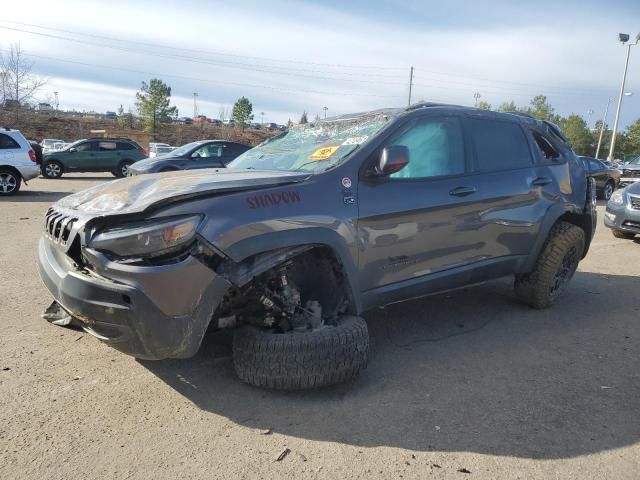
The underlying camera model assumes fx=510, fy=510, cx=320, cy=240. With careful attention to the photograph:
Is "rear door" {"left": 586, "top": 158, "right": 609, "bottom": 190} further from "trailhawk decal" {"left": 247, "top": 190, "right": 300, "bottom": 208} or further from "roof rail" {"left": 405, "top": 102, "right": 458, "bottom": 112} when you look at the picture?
"trailhawk decal" {"left": 247, "top": 190, "right": 300, "bottom": 208}

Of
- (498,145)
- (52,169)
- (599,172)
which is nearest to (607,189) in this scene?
(599,172)

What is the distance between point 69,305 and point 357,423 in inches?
66.3

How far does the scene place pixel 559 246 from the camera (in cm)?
465

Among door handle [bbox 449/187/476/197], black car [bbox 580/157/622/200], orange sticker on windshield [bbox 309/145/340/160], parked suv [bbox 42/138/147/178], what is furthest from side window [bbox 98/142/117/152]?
door handle [bbox 449/187/476/197]

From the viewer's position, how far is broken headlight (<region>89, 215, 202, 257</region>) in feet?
8.47

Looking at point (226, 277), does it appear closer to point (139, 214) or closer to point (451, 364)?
point (139, 214)

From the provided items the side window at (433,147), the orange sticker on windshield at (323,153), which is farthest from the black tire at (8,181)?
the side window at (433,147)

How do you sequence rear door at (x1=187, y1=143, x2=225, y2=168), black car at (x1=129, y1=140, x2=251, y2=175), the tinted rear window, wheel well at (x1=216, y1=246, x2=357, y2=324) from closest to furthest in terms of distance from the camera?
wheel well at (x1=216, y1=246, x2=357, y2=324) < black car at (x1=129, y1=140, x2=251, y2=175) < rear door at (x1=187, y1=143, x2=225, y2=168) < the tinted rear window

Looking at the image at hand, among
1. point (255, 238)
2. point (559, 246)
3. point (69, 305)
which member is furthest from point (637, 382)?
point (69, 305)

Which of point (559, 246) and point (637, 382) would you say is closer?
point (637, 382)

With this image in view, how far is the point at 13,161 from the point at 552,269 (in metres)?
12.6

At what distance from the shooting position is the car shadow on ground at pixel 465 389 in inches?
106

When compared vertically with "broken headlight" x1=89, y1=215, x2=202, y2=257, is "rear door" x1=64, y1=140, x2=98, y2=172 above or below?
below

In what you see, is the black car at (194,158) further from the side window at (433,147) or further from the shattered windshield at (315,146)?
the side window at (433,147)
